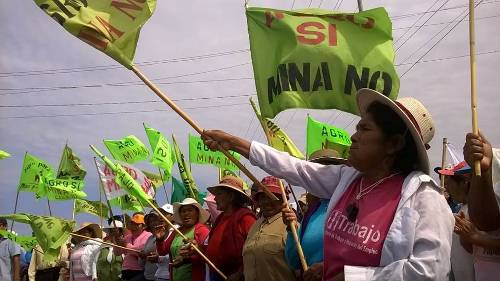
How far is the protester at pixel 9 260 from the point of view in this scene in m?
8.55

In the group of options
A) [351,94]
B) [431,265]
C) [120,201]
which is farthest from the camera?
[120,201]

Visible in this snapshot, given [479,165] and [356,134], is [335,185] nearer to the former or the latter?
[356,134]

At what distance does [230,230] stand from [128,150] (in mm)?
7935

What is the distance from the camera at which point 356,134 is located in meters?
2.71

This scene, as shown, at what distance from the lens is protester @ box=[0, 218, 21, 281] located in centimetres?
855

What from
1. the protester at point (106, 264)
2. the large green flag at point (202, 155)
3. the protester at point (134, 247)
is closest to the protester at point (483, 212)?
the protester at point (134, 247)

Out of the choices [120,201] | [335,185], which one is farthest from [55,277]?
[335,185]

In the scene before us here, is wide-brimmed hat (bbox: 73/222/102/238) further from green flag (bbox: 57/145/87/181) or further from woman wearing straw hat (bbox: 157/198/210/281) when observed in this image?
green flag (bbox: 57/145/87/181)

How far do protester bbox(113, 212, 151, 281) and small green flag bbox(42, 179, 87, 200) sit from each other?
2.50m

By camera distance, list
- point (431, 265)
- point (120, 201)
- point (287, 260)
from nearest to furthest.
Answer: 1. point (431, 265)
2. point (287, 260)
3. point (120, 201)

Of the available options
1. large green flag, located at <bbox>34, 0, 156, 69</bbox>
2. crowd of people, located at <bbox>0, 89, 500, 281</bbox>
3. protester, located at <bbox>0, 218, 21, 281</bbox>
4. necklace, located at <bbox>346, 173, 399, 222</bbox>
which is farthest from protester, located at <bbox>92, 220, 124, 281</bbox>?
necklace, located at <bbox>346, 173, 399, 222</bbox>

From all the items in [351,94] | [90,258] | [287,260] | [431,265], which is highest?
[351,94]

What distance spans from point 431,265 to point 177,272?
4838 mm

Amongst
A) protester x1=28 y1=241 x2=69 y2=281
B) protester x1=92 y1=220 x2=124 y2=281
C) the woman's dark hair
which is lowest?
protester x1=28 y1=241 x2=69 y2=281
